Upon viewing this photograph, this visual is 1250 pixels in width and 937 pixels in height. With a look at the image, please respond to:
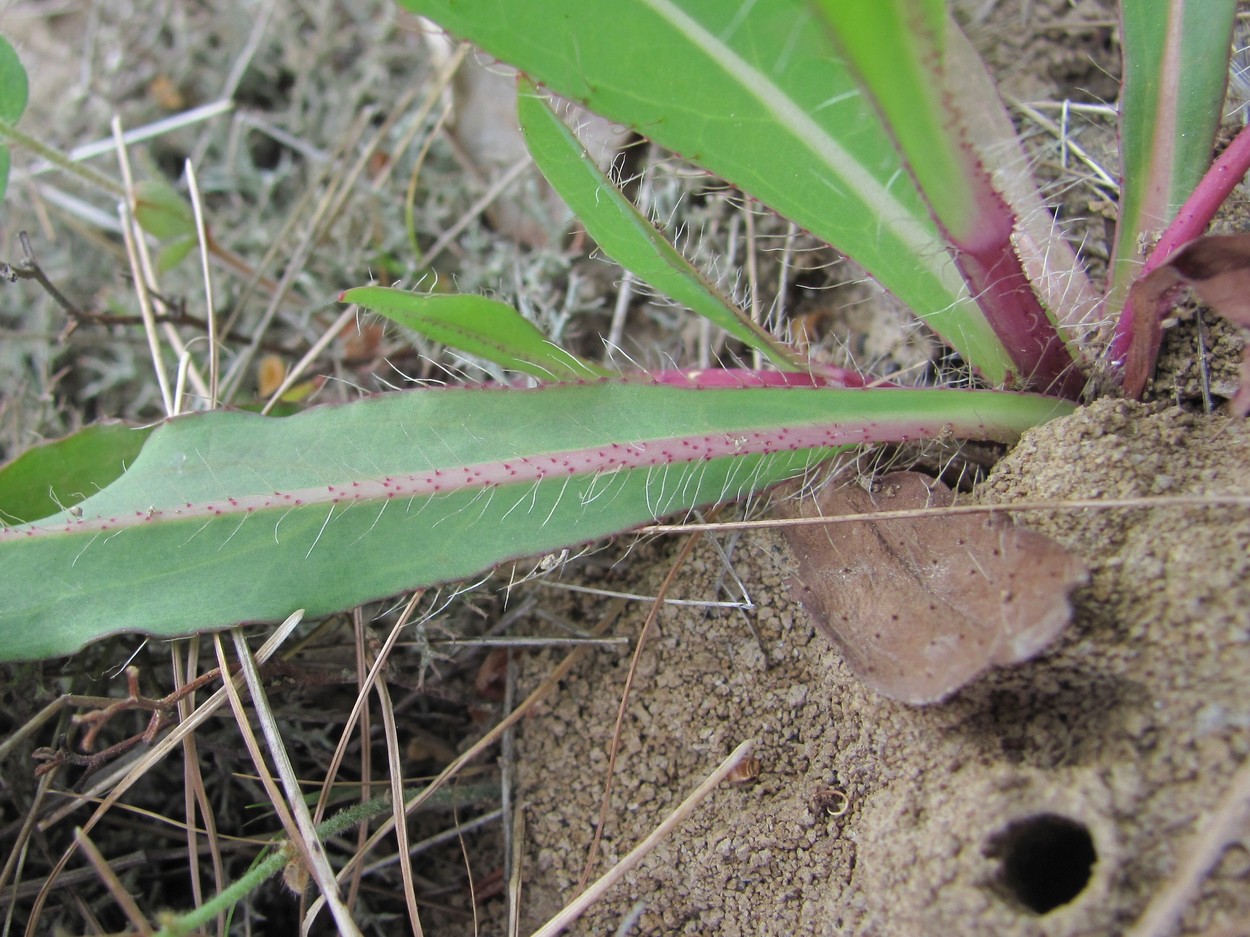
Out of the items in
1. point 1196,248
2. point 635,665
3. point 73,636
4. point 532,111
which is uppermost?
point 532,111

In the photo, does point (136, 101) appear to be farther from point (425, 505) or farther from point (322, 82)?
point (425, 505)

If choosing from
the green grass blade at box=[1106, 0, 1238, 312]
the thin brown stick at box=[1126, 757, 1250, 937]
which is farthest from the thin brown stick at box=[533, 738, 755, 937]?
the green grass blade at box=[1106, 0, 1238, 312]

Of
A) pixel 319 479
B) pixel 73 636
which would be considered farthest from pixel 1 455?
pixel 319 479

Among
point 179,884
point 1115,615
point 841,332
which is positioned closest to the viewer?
point 1115,615

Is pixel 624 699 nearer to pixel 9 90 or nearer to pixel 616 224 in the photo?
pixel 616 224

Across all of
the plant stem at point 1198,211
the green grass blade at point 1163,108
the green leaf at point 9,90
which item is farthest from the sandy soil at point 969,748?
the green leaf at point 9,90
